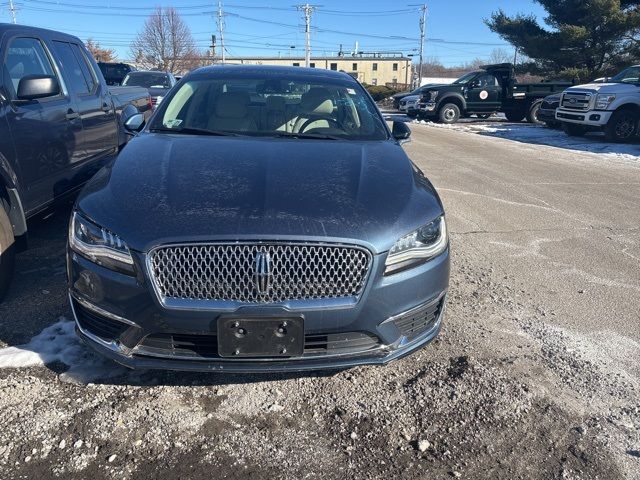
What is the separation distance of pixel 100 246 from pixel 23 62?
9.09ft

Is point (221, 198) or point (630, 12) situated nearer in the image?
point (221, 198)

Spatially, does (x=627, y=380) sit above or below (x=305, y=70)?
below

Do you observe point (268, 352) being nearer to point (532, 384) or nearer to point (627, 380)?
point (532, 384)

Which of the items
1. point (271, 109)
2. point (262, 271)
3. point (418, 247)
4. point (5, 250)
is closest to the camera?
point (262, 271)

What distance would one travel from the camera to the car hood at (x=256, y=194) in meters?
2.44

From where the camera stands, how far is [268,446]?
2.43 meters

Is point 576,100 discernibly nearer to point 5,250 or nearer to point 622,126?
point 622,126

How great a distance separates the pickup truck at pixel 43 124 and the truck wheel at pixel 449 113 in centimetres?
1845

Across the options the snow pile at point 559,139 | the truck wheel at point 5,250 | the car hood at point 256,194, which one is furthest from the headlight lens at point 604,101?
the truck wheel at point 5,250

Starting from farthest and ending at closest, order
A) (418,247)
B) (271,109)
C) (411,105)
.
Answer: (411,105) → (271,109) → (418,247)

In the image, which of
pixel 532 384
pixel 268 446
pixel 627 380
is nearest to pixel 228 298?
pixel 268 446

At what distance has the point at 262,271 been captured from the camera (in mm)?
2363

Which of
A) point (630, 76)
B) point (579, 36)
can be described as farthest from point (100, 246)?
point (579, 36)

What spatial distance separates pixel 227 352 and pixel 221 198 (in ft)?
2.48
